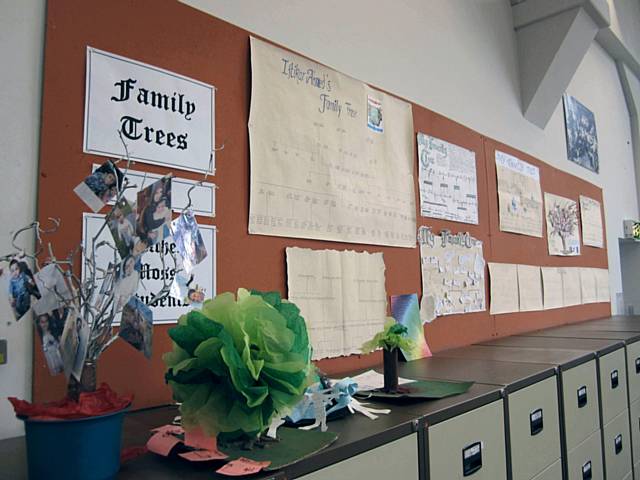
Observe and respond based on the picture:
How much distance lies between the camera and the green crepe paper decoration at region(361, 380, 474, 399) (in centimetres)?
107

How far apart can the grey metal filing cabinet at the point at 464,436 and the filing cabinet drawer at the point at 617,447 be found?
93 centimetres

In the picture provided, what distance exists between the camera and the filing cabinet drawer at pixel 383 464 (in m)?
0.74

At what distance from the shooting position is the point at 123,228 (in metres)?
0.67

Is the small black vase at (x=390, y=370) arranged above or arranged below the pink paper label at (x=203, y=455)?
above

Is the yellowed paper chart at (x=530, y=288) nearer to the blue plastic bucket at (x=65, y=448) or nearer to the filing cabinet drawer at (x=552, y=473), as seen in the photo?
the filing cabinet drawer at (x=552, y=473)

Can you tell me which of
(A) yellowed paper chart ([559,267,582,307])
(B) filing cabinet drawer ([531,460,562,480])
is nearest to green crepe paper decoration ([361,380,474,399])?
(B) filing cabinet drawer ([531,460,562,480])

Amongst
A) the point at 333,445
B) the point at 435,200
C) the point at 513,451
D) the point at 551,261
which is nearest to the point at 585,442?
the point at 513,451

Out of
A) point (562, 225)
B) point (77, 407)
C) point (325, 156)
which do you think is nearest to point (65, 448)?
point (77, 407)

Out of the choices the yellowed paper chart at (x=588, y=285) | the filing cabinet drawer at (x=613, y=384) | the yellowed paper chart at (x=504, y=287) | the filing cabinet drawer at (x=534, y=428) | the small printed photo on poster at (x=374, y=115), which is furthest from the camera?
the yellowed paper chart at (x=588, y=285)

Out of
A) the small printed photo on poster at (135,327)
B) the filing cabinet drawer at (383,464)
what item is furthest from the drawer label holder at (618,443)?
the small printed photo on poster at (135,327)

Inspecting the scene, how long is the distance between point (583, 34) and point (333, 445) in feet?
9.87

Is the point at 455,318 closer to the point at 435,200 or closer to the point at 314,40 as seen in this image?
the point at 435,200

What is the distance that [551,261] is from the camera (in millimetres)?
2938

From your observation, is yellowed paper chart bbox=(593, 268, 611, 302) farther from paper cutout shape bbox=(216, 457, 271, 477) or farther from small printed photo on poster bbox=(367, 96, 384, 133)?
→ paper cutout shape bbox=(216, 457, 271, 477)
